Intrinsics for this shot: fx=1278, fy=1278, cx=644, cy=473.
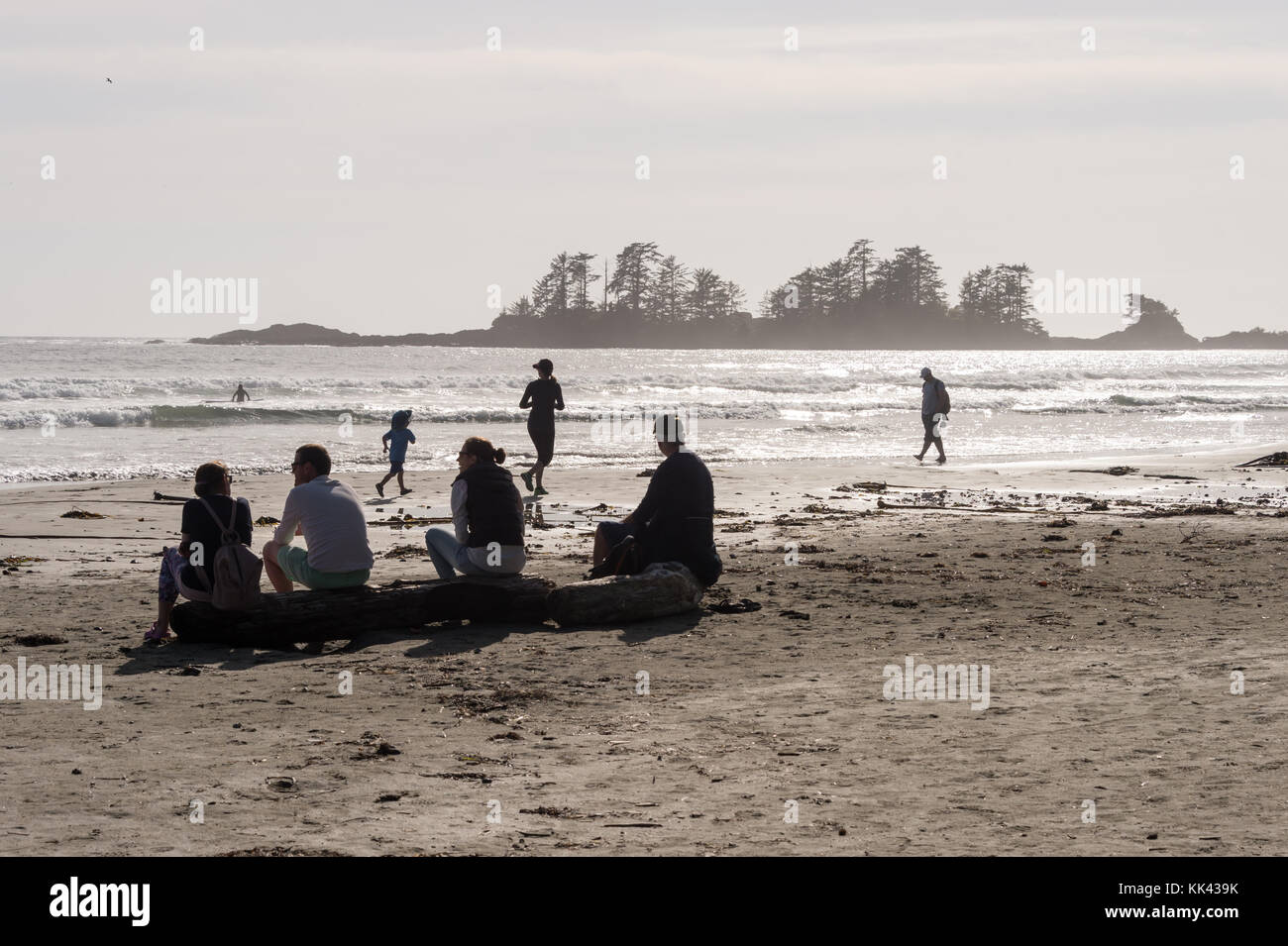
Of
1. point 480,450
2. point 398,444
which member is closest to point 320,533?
point 480,450

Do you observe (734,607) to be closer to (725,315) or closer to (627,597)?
(627,597)

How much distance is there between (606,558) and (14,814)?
206 inches

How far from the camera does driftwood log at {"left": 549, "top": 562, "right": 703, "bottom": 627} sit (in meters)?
8.80

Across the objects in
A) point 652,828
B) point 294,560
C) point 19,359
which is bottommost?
point 652,828

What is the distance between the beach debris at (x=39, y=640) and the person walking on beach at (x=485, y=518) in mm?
2469

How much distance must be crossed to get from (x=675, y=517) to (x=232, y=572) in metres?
Answer: 3.14

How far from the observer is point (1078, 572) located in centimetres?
1064

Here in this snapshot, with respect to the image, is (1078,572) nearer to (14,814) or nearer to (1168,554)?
(1168,554)

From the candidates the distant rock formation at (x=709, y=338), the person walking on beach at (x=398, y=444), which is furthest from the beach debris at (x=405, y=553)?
the distant rock formation at (x=709, y=338)

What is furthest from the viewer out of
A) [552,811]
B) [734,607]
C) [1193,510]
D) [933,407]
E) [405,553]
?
[933,407]

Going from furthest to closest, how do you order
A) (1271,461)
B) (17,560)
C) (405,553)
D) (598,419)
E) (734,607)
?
(598,419) → (1271,461) → (405,553) → (17,560) → (734,607)

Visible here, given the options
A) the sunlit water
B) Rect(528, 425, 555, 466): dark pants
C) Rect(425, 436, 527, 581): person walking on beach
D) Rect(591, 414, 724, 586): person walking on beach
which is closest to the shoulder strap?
Rect(425, 436, 527, 581): person walking on beach

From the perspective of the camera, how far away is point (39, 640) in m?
8.02
